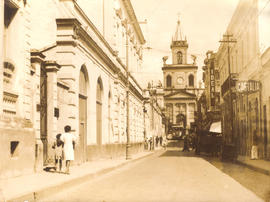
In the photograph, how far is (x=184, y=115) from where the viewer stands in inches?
5148

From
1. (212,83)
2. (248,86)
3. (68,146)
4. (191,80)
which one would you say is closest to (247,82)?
(248,86)

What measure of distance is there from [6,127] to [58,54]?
26.9 feet

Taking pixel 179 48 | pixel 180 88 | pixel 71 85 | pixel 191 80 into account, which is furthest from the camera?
pixel 180 88

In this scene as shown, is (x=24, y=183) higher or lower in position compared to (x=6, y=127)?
lower

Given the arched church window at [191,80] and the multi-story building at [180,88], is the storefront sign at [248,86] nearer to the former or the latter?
the multi-story building at [180,88]

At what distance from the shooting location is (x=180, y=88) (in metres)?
133

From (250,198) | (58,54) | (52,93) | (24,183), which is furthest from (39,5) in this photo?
(250,198)

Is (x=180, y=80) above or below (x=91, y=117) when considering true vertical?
above

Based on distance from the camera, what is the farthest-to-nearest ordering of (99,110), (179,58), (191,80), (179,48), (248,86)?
(191,80) → (179,58) → (179,48) → (248,86) → (99,110)

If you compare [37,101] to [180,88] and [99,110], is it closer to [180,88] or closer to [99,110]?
[99,110]

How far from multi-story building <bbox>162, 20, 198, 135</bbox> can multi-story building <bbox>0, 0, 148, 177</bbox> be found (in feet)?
303

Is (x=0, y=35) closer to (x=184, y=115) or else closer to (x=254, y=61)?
(x=254, y=61)

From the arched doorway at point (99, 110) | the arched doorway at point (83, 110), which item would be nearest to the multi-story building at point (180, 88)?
the arched doorway at point (99, 110)

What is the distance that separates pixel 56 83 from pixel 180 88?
115752mm
